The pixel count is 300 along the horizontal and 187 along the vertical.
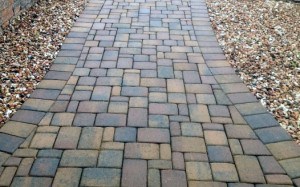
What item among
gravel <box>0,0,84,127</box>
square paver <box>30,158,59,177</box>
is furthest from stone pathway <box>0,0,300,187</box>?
gravel <box>0,0,84,127</box>

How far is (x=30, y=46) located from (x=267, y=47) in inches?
126

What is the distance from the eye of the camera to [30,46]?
3928 millimetres

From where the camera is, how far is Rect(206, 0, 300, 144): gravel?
3.16 m

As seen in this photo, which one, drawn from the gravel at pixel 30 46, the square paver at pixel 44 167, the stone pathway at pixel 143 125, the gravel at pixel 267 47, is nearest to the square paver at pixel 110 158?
the stone pathway at pixel 143 125

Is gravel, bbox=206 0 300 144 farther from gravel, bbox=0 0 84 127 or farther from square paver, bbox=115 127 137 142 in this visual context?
gravel, bbox=0 0 84 127

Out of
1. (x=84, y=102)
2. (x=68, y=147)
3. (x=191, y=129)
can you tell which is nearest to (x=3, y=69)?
(x=84, y=102)

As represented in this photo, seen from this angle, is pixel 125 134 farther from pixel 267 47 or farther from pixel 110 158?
pixel 267 47

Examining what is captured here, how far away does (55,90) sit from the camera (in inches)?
127

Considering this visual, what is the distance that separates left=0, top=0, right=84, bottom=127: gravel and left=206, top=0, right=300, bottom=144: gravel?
2327 millimetres

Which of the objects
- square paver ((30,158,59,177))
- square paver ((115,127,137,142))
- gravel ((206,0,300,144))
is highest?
gravel ((206,0,300,144))

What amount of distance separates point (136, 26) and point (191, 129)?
7.88 feet

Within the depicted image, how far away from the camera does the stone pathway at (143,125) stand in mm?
2348

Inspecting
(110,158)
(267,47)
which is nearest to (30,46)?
(110,158)

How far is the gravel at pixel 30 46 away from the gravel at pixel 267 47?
233 centimetres
